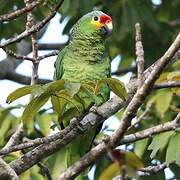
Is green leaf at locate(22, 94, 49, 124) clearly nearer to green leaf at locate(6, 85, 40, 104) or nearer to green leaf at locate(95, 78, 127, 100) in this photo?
green leaf at locate(6, 85, 40, 104)

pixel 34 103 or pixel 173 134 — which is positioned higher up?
pixel 34 103

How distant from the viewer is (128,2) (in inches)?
142

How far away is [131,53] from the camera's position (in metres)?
4.34

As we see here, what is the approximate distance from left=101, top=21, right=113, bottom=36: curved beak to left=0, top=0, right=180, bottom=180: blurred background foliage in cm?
17

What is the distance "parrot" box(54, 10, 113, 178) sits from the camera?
2625mm

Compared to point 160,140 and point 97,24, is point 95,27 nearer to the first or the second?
point 97,24

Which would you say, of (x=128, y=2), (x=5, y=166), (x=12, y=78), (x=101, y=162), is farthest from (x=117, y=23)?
(x=5, y=166)

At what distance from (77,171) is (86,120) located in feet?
2.31

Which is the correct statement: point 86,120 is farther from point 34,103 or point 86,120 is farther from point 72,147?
point 72,147

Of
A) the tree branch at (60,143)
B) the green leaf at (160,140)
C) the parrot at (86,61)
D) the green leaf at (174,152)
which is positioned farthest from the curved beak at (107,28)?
the green leaf at (174,152)

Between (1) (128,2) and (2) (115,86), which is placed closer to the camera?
(2) (115,86)

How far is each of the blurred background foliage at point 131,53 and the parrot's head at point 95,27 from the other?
0.09 metres

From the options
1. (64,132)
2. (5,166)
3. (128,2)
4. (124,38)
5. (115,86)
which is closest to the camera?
(5,166)

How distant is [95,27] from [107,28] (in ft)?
0.33
